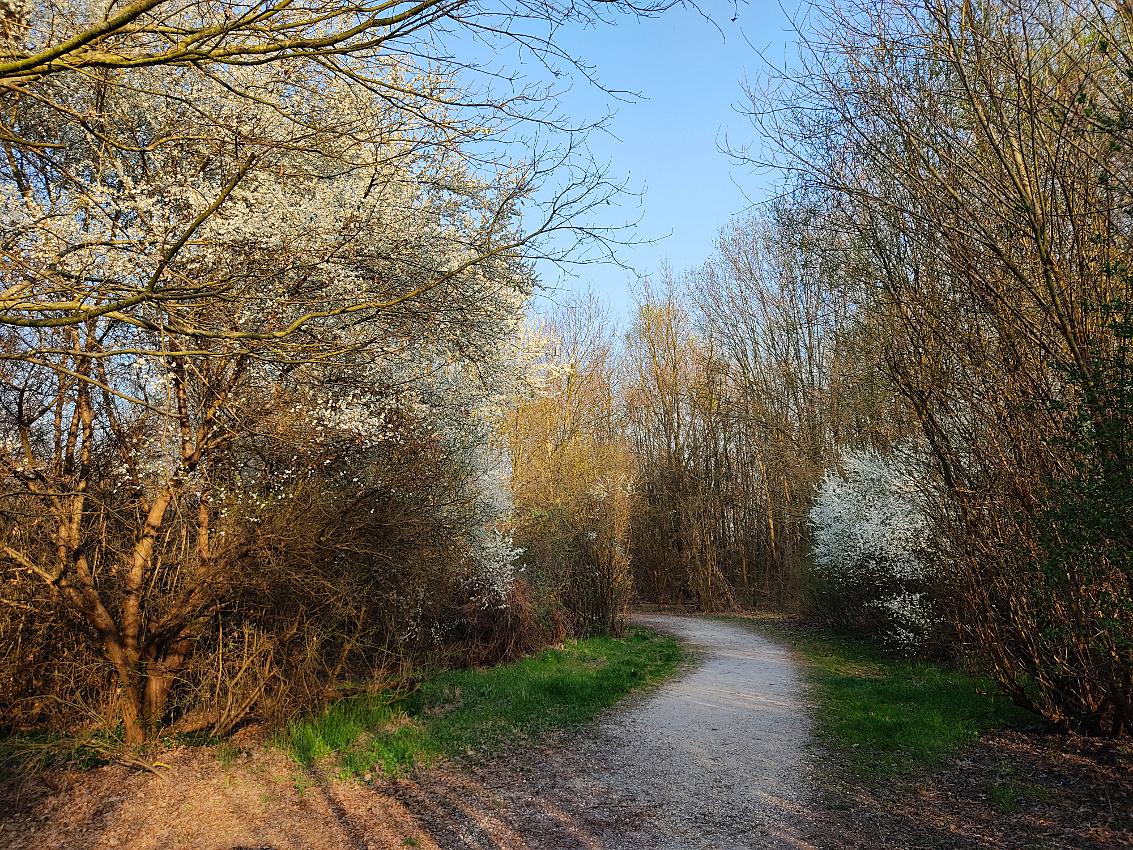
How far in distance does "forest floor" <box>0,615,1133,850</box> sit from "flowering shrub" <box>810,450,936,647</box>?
4.11 metres

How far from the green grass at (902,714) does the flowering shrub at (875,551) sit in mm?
925

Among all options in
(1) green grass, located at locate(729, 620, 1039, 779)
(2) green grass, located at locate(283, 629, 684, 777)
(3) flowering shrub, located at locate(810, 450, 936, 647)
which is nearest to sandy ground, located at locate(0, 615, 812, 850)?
(2) green grass, located at locate(283, 629, 684, 777)

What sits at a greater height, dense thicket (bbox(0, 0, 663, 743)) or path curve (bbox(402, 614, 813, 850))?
dense thicket (bbox(0, 0, 663, 743))

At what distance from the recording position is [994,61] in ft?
18.5

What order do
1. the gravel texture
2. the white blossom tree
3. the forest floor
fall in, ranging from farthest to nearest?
1. the white blossom tree
2. the gravel texture
3. the forest floor

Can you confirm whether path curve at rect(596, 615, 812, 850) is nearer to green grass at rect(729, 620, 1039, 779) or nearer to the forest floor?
the forest floor

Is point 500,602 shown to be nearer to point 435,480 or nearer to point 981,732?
point 435,480

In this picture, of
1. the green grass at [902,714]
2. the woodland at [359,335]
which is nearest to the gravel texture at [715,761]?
the green grass at [902,714]

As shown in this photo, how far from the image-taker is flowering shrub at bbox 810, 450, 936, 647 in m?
10.9

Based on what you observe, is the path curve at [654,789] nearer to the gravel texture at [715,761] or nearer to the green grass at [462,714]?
the gravel texture at [715,761]

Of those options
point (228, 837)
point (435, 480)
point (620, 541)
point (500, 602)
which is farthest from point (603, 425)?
point (228, 837)

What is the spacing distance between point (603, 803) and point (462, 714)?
2.84 meters

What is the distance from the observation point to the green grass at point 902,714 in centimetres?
620

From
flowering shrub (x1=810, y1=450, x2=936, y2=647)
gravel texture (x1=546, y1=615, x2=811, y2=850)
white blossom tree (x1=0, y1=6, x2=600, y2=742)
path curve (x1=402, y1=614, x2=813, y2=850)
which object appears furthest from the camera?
flowering shrub (x1=810, y1=450, x2=936, y2=647)
